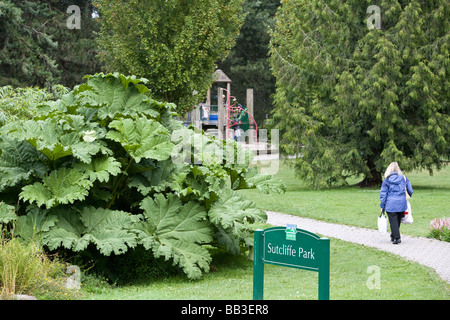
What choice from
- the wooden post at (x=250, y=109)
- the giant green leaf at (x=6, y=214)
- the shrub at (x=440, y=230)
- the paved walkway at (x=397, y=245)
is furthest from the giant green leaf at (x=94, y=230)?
the wooden post at (x=250, y=109)

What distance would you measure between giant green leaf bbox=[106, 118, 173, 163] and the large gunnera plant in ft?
0.04

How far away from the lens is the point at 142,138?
832 cm

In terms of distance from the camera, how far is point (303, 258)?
5.61m

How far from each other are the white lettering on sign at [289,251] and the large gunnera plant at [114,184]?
7.10 ft

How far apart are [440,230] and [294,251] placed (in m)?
7.05

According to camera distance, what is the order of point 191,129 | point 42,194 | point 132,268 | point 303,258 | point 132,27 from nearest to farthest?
point 303,258, point 42,194, point 132,268, point 191,129, point 132,27

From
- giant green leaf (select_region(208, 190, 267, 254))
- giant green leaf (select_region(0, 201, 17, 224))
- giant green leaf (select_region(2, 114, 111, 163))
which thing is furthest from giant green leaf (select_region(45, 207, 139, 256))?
giant green leaf (select_region(208, 190, 267, 254))

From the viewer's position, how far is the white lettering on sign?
556 centimetres

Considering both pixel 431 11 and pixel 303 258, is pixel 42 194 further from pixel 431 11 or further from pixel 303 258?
pixel 431 11

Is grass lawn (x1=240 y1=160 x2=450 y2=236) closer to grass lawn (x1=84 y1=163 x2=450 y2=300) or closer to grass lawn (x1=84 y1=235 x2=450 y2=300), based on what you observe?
grass lawn (x1=84 y1=163 x2=450 y2=300)

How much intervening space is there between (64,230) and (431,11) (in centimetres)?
1792

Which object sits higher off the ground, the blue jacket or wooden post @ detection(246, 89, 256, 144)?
wooden post @ detection(246, 89, 256, 144)

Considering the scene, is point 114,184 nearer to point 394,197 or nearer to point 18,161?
point 18,161

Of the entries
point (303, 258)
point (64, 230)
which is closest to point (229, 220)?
point (64, 230)
